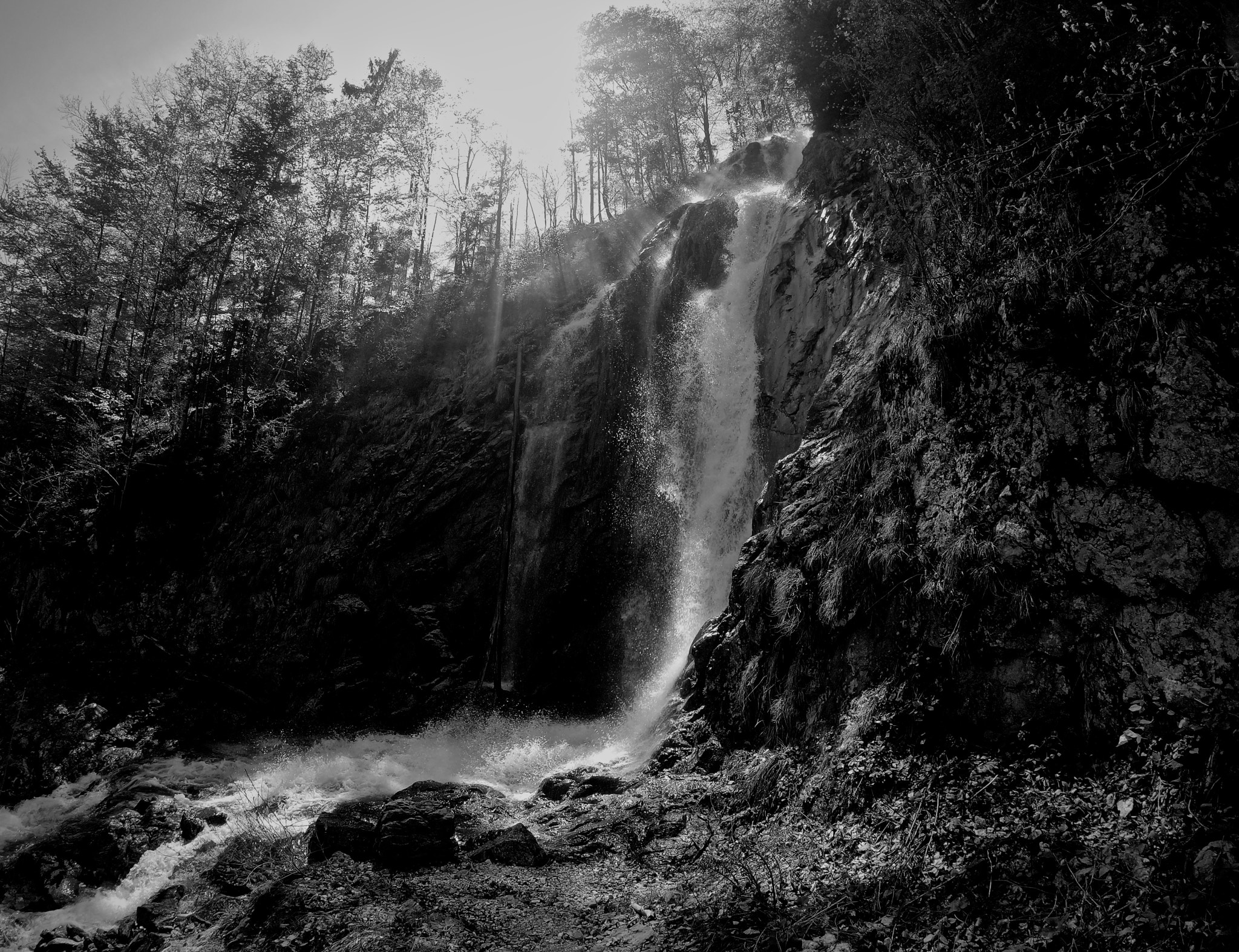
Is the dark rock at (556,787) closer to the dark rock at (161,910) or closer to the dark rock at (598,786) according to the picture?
the dark rock at (598,786)

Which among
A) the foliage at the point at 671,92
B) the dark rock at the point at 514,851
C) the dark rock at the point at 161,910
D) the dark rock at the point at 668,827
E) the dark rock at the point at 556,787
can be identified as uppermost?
the foliage at the point at 671,92

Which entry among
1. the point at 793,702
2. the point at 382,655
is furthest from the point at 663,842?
the point at 382,655

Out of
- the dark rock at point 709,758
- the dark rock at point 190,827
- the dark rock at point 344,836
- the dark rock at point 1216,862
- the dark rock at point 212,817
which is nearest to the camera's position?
the dark rock at point 1216,862

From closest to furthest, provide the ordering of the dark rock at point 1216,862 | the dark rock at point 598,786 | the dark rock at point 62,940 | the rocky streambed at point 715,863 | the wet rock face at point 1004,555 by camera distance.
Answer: the dark rock at point 1216,862 → the rocky streambed at point 715,863 → the wet rock face at point 1004,555 → the dark rock at point 62,940 → the dark rock at point 598,786

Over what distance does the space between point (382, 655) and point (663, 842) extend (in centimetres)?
1074

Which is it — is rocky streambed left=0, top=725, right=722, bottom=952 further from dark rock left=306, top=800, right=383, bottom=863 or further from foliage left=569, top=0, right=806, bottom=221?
foliage left=569, top=0, right=806, bottom=221

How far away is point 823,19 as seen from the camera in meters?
14.8

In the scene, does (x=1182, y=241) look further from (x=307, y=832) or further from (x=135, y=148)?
(x=135, y=148)

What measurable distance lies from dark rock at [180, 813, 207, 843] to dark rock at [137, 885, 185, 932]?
1927 millimetres

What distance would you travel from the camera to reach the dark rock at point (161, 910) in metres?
6.45

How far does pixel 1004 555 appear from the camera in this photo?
5.38 m

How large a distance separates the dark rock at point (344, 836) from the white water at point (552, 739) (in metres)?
2.50

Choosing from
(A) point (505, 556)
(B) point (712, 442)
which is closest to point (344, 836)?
(A) point (505, 556)

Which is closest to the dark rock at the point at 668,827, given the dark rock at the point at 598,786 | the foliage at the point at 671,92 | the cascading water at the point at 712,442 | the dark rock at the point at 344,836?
the dark rock at the point at 598,786
